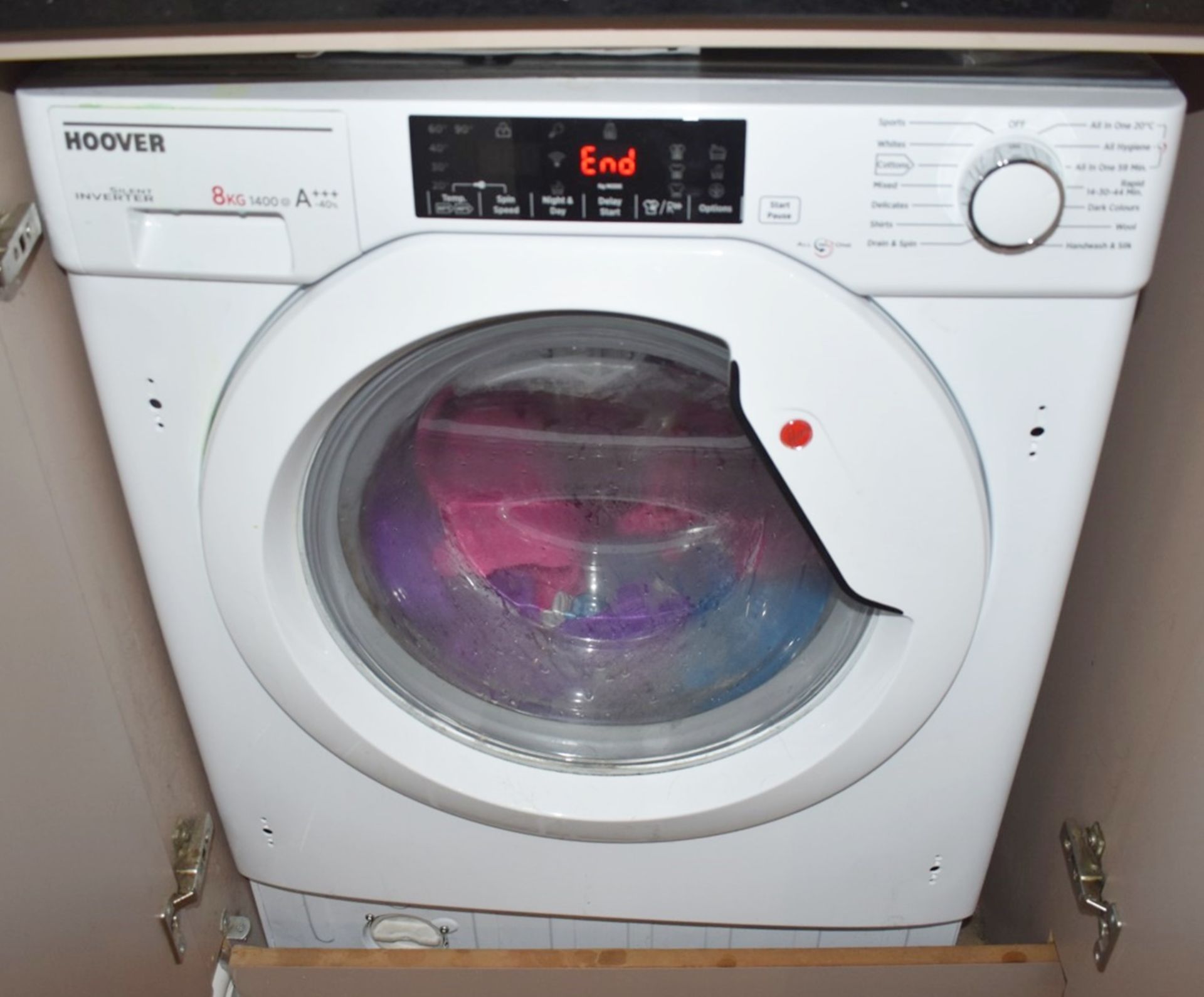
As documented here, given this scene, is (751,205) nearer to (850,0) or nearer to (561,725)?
(850,0)

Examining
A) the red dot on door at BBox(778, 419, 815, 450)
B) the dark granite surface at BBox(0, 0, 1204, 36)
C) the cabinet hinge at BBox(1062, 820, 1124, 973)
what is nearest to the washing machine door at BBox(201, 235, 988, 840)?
the red dot on door at BBox(778, 419, 815, 450)

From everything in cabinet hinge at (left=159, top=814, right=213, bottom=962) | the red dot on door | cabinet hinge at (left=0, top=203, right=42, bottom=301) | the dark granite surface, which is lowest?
cabinet hinge at (left=159, top=814, right=213, bottom=962)

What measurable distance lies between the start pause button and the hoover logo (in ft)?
1.14

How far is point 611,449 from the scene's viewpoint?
87 cm

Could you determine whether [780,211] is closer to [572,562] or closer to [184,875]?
[572,562]

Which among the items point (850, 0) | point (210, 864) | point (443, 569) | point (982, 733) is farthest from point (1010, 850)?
point (850, 0)

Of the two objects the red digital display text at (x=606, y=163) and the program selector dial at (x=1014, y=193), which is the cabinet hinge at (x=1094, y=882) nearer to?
the program selector dial at (x=1014, y=193)

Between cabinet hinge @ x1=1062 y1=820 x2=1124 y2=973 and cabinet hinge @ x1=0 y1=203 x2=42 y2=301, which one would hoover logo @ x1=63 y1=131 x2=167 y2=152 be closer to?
cabinet hinge @ x1=0 y1=203 x2=42 y2=301

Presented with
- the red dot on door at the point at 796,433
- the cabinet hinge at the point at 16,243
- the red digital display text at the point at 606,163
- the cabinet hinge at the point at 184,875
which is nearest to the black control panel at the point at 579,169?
the red digital display text at the point at 606,163

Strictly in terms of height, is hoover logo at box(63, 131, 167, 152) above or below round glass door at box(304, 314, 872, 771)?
above

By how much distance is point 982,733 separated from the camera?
877 millimetres

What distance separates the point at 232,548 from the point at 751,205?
16.3 inches

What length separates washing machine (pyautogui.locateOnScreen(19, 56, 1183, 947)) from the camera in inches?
25.6

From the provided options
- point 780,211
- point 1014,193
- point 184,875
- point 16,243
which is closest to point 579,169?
point 780,211
